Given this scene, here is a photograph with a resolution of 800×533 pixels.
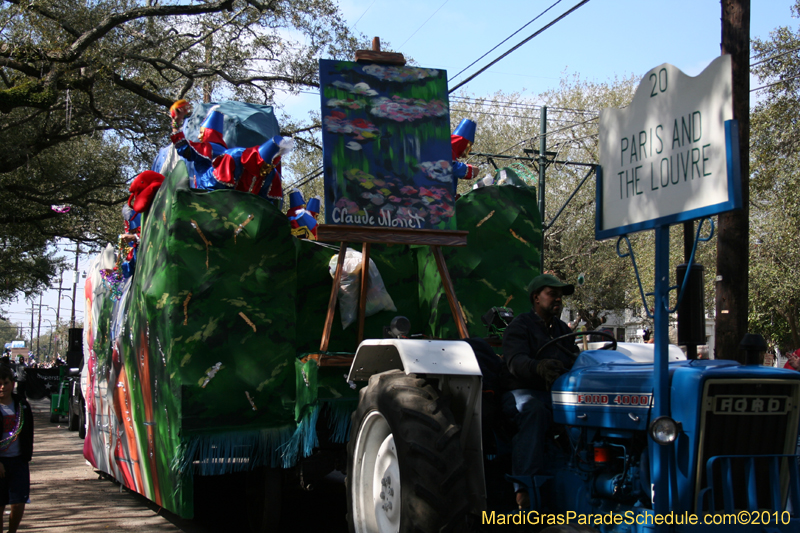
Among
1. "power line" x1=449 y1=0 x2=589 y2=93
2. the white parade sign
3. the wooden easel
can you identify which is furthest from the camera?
"power line" x1=449 y1=0 x2=589 y2=93

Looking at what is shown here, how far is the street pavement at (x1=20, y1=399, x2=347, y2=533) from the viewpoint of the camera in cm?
667

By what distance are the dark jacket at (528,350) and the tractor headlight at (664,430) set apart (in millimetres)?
1124

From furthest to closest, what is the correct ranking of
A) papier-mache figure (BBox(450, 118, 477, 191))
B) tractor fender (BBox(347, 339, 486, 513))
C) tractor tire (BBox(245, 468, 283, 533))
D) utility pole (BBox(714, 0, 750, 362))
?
papier-mache figure (BBox(450, 118, 477, 191)), utility pole (BBox(714, 0, 750, 362)), tractor tire (BBox(245, 468, 283, 533)), tractor fender (BBox(347, 339, 486, 513))

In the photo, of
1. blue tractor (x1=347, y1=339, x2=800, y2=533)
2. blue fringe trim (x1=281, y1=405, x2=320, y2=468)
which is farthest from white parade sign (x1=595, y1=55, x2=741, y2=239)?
blue fringe trim (x1=281, y1=405, x2=320, y2=468)

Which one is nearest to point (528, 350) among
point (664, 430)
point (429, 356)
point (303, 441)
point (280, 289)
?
point (429, 356)

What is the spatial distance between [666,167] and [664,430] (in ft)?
4.22

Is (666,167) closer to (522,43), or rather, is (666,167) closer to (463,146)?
(463,146)

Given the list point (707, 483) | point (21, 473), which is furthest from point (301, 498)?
point (707, 483)

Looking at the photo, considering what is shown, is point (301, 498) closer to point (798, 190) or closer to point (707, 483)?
point (707, 483)

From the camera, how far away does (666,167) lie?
Result: 3.72 m

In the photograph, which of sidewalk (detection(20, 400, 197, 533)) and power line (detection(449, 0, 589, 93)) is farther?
power line (detection(449, 0, 589, 93))

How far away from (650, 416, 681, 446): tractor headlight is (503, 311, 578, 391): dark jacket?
1124 mm

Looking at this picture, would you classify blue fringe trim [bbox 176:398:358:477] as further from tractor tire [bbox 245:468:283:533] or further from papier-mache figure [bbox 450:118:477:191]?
papier-mache figure [bbox 450:118:477:191]

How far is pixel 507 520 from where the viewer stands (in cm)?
411
